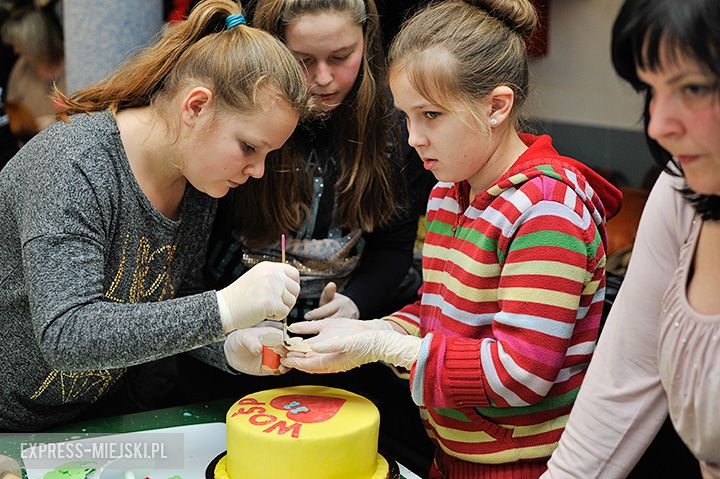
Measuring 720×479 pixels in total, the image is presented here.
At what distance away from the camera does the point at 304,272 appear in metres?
2.00

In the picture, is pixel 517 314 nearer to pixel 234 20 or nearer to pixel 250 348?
pixel 250 348

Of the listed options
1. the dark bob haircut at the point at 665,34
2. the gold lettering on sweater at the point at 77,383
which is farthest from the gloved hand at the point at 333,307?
the dark bob haircut at the point at 665,34

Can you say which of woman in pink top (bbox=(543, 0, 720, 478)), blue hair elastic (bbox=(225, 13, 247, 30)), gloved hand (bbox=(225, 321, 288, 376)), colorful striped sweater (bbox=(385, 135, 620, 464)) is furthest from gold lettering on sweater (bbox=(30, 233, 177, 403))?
woman in pink top (bbox=(543, 0, 720, 478))

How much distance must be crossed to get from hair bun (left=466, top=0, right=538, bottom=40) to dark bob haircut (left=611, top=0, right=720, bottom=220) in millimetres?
528

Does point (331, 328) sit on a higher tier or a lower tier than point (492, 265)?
lower

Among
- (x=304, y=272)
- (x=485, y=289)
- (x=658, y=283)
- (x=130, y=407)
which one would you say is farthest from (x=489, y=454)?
(x=130, y=407)

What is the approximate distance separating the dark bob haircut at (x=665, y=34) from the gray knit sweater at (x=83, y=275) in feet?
2.61

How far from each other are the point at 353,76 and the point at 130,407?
0.96 meters

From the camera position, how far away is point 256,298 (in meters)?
1.51

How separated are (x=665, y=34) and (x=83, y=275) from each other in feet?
3.25

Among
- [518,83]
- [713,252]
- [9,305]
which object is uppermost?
[518,83]

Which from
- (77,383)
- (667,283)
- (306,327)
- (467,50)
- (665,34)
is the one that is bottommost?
(77,383)

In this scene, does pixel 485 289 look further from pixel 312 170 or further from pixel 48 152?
pixel 48 152

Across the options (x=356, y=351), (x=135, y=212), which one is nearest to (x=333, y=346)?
(x=356, y=351)
